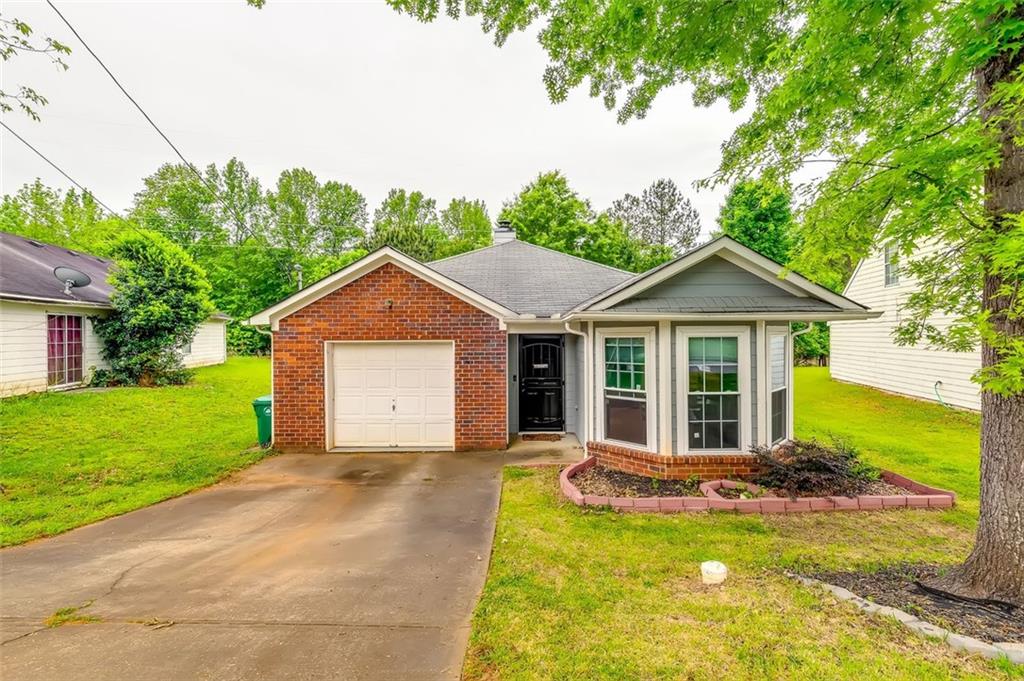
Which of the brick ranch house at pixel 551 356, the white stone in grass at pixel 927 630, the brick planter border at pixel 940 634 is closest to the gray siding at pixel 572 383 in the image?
the brick ranch house at pixel 551 356

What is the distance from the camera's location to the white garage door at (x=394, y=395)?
8.73 metres

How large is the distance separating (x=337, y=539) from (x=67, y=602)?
7.03 ft

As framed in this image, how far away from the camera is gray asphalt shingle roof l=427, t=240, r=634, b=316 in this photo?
9469 millimetres

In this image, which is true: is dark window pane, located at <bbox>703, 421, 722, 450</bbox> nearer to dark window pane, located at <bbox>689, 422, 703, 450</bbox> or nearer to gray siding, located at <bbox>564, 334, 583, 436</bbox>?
dark window pane, located at <bbox>689, 422, 703, 450</bbox>

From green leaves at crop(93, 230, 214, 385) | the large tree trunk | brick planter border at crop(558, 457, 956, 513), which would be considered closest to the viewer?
the large tree trunk

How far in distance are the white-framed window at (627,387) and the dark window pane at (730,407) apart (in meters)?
0.99

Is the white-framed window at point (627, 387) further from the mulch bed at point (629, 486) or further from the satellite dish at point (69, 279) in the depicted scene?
the satellite dish at point (69, 279)

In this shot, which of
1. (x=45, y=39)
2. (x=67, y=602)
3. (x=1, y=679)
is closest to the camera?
(x=1, y=679)

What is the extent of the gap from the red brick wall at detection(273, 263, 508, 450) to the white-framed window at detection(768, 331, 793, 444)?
4.43m

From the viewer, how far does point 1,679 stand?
2.77m

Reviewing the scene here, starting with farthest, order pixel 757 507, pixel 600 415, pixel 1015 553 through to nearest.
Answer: pixel 600 415 → pixel 757 507 → pixel 1015 553

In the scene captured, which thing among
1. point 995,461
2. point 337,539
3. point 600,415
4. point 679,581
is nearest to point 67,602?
point 337,539

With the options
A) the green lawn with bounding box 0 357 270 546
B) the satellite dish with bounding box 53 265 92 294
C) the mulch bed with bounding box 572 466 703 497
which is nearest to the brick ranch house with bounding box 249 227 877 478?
the mulch bed with bounding box 572 466 703 497

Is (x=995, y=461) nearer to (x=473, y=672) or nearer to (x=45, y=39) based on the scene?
(x=473, y=672)
